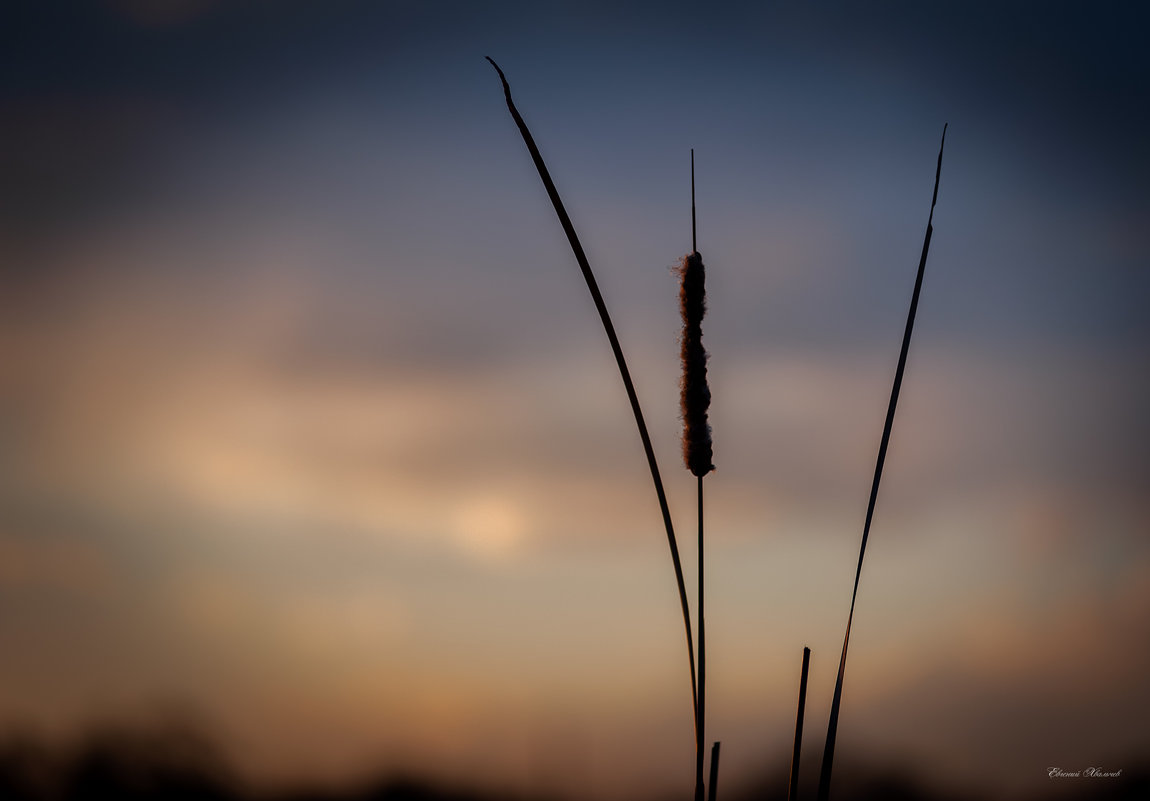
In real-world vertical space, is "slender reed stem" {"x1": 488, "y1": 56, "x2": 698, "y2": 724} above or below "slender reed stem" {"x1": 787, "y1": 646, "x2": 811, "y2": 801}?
above

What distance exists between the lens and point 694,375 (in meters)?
1.84

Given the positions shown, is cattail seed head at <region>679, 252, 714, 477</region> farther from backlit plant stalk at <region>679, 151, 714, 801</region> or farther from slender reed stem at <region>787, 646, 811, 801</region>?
slender reed stem at <region>787, 646, 811, 801</region>

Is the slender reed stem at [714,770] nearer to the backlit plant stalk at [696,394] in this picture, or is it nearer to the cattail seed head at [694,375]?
the backlit plant stalk at [696,394]

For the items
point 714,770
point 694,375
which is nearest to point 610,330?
point 694,375

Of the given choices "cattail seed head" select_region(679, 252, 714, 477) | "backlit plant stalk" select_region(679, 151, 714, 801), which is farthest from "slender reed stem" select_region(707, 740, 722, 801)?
"cattail seed head" select_region(679, 252, 714, 477)

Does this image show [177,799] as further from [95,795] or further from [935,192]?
[935,192]

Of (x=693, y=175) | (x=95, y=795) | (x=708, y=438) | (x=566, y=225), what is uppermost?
(x=693, y=175)

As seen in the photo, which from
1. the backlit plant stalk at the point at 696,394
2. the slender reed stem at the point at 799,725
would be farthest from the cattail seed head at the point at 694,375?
the slender reed stem at the point at 799,725

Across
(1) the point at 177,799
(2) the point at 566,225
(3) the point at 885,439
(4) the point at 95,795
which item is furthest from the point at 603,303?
(4) the point at 95,795

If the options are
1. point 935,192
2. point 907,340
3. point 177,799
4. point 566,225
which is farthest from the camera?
point 177,799

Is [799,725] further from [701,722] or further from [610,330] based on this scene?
[610,330]

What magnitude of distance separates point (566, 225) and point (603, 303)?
6.3 inches

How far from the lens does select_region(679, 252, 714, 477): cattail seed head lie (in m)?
1.81

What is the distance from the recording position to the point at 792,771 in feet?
6.32
